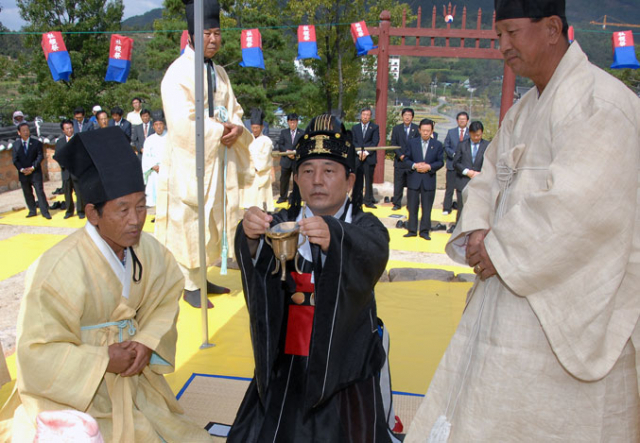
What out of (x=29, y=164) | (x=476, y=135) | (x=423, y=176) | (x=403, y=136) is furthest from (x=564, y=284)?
(x=29, y=164)

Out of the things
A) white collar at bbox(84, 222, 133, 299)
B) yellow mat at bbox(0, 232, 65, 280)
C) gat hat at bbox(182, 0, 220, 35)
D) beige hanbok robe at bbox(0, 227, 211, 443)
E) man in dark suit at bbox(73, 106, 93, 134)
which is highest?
gat hat at bbox(182, 0, 220, 35)

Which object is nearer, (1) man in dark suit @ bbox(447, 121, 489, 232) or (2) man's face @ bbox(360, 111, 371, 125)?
(1) man in dark suit @ bbox(447, 121, 489, 232)

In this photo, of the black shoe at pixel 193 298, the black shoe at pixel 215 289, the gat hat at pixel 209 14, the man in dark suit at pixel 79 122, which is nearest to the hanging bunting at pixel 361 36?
the man in dark suit at pixel 79 122

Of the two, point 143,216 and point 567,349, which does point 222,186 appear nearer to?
point 143,216

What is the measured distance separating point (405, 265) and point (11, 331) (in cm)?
413

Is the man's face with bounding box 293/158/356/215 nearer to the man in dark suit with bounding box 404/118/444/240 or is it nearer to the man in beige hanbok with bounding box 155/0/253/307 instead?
the man in beige hanbok with bounding box 155/0/253/307

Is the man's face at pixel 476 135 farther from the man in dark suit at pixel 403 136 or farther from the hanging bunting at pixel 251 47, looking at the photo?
the hanging bunting at pixel 251 47

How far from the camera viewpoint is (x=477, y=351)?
203cm

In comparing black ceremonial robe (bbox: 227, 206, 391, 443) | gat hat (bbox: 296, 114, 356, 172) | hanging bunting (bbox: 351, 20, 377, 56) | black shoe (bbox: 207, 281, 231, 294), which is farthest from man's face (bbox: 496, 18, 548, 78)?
hanging bunting (bbox: 351, 20, 377, 56)

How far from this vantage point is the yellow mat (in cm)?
609

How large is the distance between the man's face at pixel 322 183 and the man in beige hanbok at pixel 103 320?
743 mm

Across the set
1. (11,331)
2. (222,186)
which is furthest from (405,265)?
(11,331)

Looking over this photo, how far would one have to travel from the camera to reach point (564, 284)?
1.83 metres

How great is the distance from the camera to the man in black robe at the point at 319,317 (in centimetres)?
205
